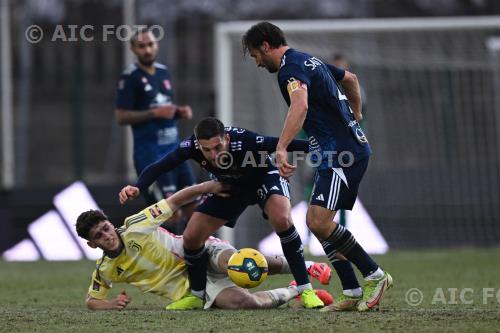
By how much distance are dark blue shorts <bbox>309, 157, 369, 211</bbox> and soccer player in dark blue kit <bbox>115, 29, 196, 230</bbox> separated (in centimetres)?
329

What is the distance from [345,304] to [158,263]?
1.48 m

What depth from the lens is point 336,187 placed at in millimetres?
6848

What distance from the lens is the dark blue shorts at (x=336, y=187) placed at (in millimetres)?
6836

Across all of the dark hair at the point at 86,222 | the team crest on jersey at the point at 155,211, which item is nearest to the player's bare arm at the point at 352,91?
the team crest on jersey at the point at 155,211

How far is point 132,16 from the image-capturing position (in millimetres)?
16703

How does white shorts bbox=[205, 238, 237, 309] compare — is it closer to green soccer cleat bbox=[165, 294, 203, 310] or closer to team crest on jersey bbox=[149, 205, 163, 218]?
green soccer cleat bbox=[165, 294, 203, 310]

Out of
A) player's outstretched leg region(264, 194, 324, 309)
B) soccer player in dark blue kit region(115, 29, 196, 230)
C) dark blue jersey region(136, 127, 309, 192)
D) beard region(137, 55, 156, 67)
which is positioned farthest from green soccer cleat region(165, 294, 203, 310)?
beard region(137, 55, 156, 67)

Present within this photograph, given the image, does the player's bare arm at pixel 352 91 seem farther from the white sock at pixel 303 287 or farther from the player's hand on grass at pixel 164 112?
the player's hand on grass at pixel 164 112

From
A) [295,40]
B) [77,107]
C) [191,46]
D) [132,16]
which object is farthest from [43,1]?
[295,40]

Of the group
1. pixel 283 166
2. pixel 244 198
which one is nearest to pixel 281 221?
pixel 244 198

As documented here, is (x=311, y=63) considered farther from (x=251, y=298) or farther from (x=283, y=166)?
(x=251, y=298)

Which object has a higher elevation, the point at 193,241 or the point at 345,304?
Answer: the point at 193,241

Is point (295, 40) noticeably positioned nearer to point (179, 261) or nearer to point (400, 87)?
point (400, 87)

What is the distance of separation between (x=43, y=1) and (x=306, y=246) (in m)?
12.1
